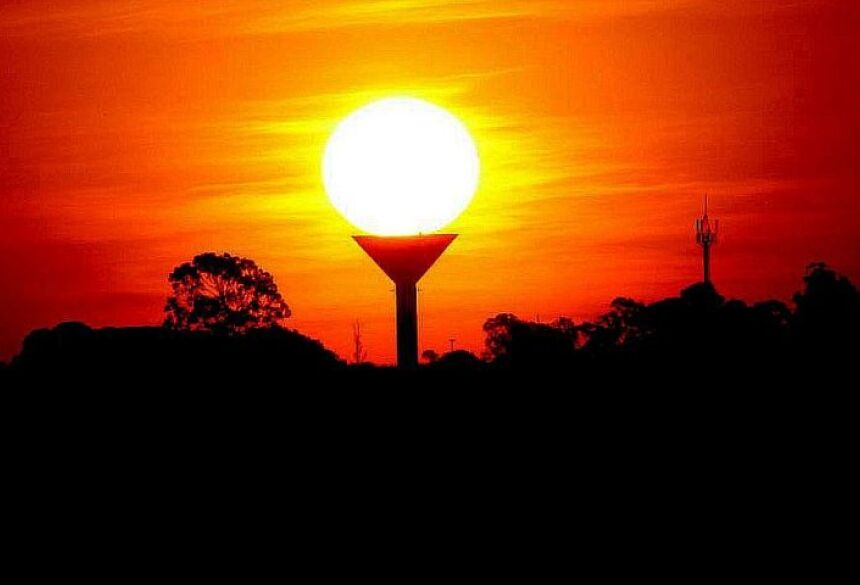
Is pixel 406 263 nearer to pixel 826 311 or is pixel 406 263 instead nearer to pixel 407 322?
pixel 407 322

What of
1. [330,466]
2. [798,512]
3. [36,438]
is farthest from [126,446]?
[798,512]

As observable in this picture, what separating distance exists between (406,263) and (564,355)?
1977cm

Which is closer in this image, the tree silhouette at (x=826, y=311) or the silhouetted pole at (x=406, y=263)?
the tree silhouette at (x=826, y=311)

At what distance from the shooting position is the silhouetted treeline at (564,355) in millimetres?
55281

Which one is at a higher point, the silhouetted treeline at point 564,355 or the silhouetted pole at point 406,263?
the silhouetted pole at point 406,263

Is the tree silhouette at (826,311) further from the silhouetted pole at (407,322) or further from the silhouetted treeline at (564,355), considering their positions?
the silhouetted pole at (407,322)

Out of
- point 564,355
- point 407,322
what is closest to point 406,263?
point 407,322

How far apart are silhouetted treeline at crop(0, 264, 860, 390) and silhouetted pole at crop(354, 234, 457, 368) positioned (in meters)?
7.29

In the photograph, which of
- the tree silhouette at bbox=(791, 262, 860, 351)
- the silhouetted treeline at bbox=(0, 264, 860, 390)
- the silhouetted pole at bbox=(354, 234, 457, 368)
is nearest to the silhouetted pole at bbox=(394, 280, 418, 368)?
the silhouetted pole at bbox=(354, 234, 457, 368)

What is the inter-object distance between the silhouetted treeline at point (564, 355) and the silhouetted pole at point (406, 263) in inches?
287

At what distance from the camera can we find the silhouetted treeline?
55281mm

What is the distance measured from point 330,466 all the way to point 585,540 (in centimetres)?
918

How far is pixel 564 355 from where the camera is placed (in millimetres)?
67500

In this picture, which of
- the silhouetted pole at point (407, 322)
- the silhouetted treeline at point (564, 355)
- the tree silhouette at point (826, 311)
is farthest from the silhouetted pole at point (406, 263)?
the tree silhouette at point (826, 311)
